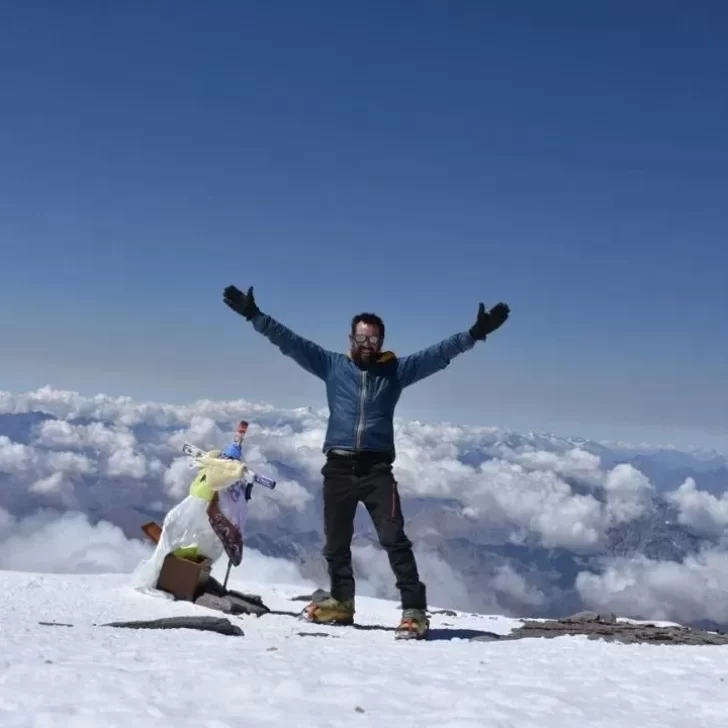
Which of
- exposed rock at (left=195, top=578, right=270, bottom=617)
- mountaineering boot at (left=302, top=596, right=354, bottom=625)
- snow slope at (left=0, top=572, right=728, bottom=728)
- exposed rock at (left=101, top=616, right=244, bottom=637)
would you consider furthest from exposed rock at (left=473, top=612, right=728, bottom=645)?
exposed rock at (left=195, top=578, right=270, bottom=617)

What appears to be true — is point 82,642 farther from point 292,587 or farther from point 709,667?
point 292,587

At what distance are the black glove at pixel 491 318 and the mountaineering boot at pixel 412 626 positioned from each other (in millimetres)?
3027

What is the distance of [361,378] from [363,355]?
258mm

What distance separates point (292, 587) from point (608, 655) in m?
9.38

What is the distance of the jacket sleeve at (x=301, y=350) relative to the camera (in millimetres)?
8297

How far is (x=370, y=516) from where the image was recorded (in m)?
7.68

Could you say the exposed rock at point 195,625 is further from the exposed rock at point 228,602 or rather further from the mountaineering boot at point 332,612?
the exposed rock at point 228,602

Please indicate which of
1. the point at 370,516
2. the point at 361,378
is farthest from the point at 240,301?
the point at 370,516

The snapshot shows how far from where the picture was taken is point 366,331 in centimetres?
819

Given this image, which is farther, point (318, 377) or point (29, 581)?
point (29, 581)

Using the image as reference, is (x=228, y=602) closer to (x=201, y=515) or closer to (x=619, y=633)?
(x=201, y=515)

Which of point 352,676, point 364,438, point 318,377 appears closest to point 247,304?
point 318,377

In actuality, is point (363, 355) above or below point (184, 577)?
above

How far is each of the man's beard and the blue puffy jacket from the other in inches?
2.6
